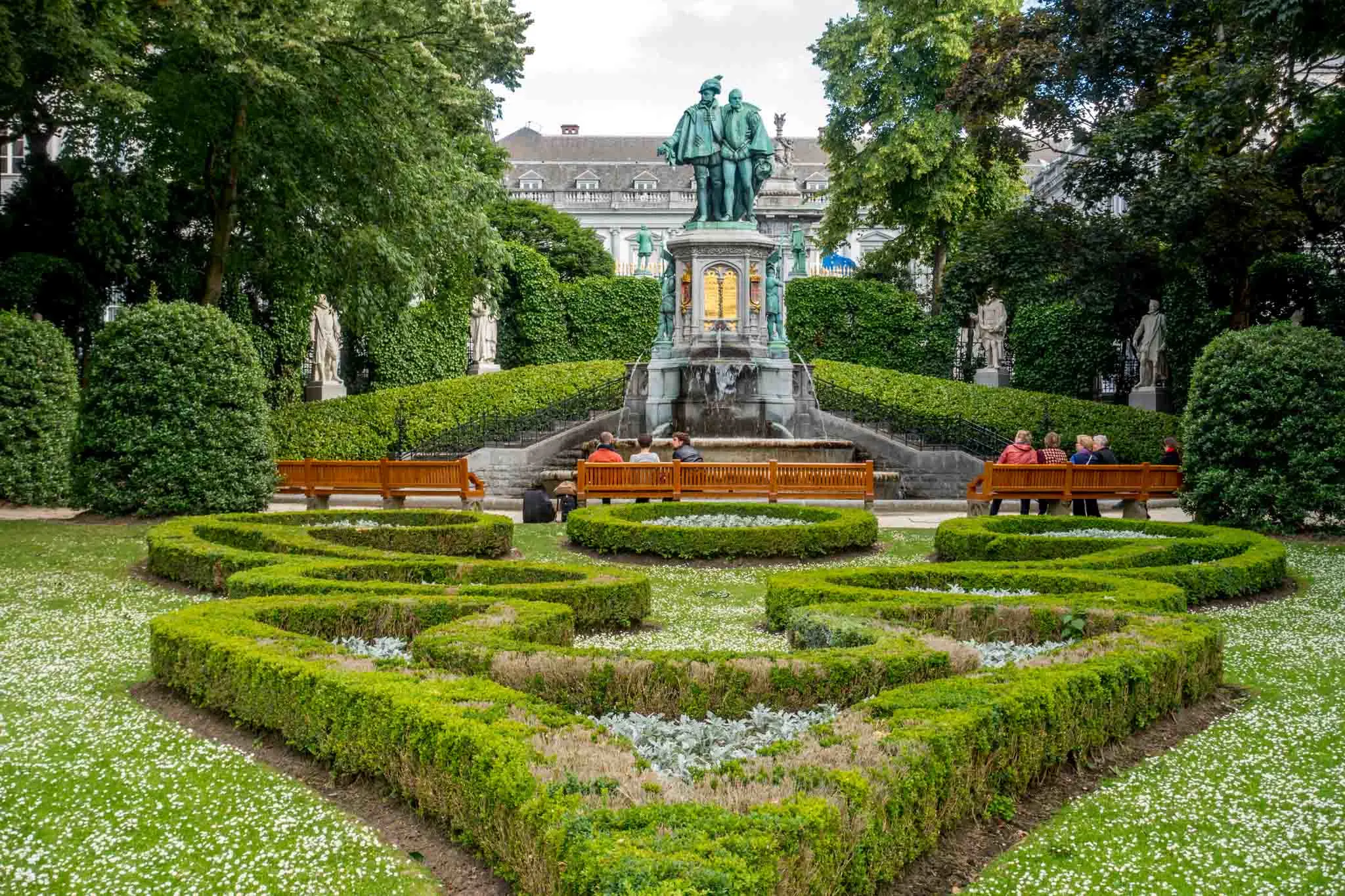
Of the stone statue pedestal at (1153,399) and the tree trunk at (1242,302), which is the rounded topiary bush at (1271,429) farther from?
the stone statue pedestal at (1153,399)

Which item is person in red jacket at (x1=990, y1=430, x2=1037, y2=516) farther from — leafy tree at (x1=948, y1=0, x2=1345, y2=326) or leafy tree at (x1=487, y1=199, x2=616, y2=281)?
leafy tree at (x1=487, y1=199, x2=616, y2=281)

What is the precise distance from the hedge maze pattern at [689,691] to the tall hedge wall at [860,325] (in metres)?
27.2

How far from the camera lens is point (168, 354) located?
14883mm

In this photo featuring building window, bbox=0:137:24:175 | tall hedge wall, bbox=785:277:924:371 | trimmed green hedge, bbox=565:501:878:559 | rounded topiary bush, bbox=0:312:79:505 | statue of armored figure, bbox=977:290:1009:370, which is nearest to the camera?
trimmed green hedge, bbox=565:501:878:559

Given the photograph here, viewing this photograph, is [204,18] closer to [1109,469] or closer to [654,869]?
[1109,469]

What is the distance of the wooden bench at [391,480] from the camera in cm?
1617

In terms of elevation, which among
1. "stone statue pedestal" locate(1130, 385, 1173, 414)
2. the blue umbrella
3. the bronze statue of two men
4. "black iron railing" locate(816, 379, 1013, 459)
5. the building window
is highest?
the blue umbrella

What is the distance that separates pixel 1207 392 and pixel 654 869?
13587 millimetres

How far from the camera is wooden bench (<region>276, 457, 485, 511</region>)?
16.2 metres

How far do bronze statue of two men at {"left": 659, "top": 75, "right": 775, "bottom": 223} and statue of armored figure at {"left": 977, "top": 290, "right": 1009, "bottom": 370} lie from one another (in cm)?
1056

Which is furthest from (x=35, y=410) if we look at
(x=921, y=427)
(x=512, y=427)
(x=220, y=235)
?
(x=921, y=427)

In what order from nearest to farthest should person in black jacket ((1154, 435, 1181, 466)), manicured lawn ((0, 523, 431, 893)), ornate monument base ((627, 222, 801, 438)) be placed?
manicured lawn ((0, 523, 431, 893))
person in black jacket ((1154, 435, 1181, 466))
ornate monument base ((627, 222, 801, 438))

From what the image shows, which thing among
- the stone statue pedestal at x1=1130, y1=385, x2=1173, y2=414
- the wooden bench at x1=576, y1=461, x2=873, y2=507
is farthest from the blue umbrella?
the wooden bench at x1=576, y1=461, x2=873, y2=507

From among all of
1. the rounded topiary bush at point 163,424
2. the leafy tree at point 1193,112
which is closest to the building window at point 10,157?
the rounded topiary bush at point 163,424
